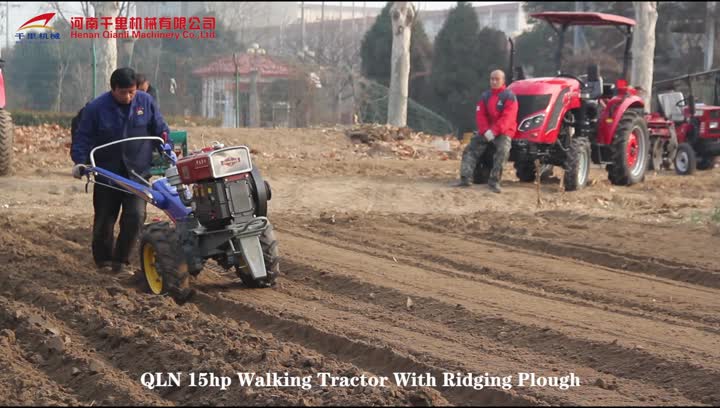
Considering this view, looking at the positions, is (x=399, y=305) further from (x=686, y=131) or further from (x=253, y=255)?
(x=686, y=131)

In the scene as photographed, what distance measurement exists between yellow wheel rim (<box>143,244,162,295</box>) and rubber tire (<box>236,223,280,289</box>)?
66 centimetres

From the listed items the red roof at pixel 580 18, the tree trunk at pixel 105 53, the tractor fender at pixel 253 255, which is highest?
the red roof at pixel 580 18

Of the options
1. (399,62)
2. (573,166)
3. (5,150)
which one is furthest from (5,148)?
(399,62)

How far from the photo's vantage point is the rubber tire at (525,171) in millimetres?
15898

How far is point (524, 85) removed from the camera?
1516 centimetres

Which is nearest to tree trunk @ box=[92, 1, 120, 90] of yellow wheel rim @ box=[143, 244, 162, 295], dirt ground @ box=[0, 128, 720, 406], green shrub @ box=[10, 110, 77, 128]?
green shrub @ box=[10, 110, 77, 128]

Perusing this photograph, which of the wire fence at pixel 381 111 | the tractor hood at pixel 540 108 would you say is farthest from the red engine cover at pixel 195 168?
the wire fence at pixel 381 111

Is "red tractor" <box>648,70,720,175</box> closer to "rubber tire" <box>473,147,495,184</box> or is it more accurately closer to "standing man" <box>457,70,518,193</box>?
"rubber tire" <box>473,147,495,184</box>

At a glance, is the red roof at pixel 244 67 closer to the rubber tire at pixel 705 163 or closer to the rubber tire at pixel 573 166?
the rubber tire at pixel 705 163

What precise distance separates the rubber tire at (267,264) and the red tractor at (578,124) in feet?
23.0

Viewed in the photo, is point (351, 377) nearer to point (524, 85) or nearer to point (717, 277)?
point (717, 277)

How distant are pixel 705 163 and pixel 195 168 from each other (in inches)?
568

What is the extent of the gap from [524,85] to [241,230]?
7.89m

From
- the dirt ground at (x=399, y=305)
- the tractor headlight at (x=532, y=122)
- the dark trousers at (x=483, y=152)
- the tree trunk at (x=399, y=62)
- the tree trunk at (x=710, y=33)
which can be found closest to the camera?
the dirt ground at (x=399, y=305)
